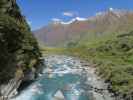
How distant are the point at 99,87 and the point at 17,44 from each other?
22632 millimetres

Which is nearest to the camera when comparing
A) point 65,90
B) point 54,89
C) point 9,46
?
point 9,46

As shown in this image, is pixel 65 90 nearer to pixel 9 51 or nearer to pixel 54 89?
pixel 54 89

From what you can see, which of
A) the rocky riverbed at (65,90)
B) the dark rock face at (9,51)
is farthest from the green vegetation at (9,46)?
the rocky riverbed at (65,90)

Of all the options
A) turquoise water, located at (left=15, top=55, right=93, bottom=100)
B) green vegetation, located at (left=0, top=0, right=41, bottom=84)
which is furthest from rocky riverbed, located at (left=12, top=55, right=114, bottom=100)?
green vegetation, located at (left=0, top=0, right=41, bottom=84)

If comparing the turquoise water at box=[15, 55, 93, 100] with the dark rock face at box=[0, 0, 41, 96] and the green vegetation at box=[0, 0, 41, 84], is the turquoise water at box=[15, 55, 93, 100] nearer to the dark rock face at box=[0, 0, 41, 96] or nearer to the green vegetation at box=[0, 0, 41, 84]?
the dark rock face at box=[0, 0, 41, 96]

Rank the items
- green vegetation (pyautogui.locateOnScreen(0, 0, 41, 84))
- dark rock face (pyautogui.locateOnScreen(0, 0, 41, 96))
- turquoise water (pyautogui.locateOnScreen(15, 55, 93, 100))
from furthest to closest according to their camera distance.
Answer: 1. turquoise water (pyautogui.locateOnScreen(15, 55, 93, 100))
2. dark rock face (pyautogui.locateOnScreen(0, 0, 41, 96))
3. green vegetation (pyautogui.locateOnScreen(0, 0, 41, 84))

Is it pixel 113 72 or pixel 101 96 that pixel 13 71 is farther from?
pixel 113 72

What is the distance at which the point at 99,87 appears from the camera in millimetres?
63000

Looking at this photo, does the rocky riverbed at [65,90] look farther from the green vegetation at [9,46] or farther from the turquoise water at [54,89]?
the green vegetation at [9,46]

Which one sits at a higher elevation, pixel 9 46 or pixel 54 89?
pixel 9 46

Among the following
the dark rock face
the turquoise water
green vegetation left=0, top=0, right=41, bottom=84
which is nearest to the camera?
green vegetation left=0, top=0, right=41, bottom=84

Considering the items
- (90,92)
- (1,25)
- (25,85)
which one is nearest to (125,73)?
(90,92)

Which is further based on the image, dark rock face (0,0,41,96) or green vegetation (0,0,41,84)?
dark rock face (0,0,41,96)

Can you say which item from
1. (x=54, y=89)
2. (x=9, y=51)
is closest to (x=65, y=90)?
(x=54, y=89)
